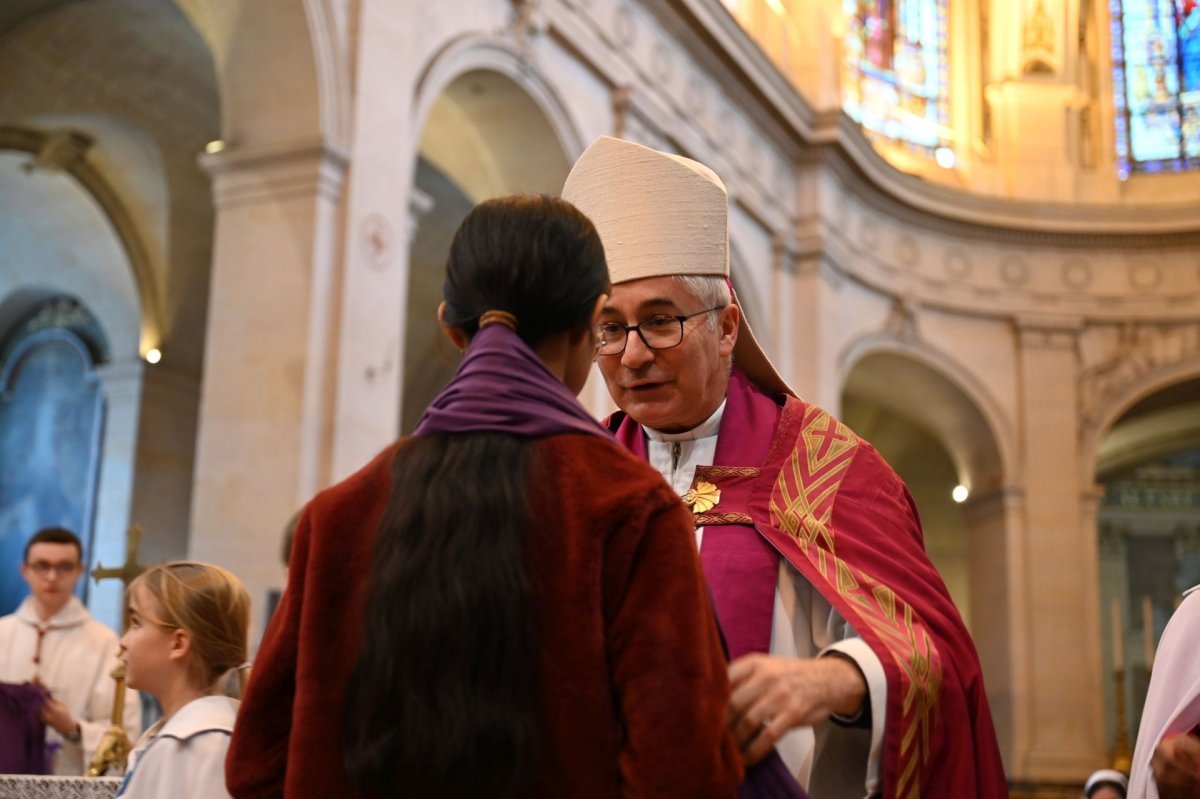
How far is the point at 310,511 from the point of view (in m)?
1.80

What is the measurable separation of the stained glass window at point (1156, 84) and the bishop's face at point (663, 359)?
1939cm

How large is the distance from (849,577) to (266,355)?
6617 millimetres

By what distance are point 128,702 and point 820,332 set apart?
11723mm

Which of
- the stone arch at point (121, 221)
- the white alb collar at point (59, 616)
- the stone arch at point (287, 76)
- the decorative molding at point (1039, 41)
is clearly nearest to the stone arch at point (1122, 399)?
the decorative molding at point (1039, 41)

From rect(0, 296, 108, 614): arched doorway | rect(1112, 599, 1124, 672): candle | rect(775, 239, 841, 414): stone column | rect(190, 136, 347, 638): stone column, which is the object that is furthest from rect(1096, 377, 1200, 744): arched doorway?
rect(190, 136, 347, 638): stone column

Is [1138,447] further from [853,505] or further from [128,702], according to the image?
[853,505]

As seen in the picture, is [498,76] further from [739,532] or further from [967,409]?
[967,409]

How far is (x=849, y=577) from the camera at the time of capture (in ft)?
8.24

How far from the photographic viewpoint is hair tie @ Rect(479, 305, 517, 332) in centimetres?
181

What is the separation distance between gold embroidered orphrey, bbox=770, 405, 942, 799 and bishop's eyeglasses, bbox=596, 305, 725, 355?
0.32 m

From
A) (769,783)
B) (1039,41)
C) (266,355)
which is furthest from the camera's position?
(1039,41)

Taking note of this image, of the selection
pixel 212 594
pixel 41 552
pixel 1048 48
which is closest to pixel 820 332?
pixel 1048 48

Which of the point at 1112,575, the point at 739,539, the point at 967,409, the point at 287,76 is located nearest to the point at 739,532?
the point at 739,539

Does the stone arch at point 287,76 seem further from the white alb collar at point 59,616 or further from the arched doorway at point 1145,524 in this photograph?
the arched doorway at point 1145,524
